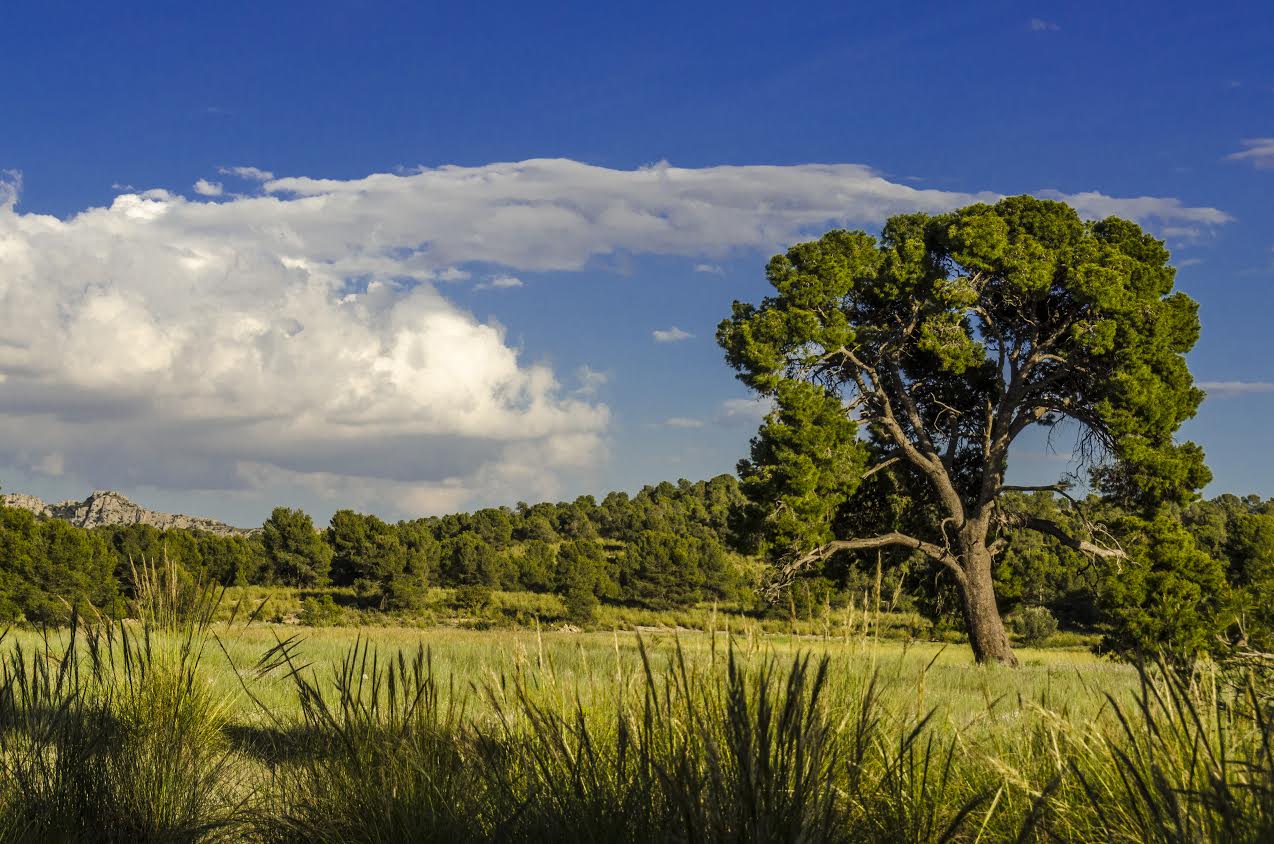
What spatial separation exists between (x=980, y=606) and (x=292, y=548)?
162 feet

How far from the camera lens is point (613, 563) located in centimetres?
6031

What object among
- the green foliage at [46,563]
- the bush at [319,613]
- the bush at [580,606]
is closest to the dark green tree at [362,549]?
the bush at [319,613]

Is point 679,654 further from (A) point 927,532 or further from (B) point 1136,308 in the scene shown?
(A) point 927,532

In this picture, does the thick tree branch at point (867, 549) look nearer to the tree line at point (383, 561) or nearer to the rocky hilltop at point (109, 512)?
the tree line at point (383, 561)

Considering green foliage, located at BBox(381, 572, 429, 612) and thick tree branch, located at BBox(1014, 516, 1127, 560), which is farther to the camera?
green foliage, located at BBox(381, 572, 429, 612)

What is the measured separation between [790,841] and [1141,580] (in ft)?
55.5

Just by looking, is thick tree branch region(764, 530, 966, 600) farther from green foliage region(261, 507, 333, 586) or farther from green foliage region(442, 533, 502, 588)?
green foliage region(261, 507, 333, 586)

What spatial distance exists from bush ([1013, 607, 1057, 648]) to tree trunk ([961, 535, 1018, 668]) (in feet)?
89.9

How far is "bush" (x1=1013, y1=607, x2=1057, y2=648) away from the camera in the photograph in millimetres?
43531

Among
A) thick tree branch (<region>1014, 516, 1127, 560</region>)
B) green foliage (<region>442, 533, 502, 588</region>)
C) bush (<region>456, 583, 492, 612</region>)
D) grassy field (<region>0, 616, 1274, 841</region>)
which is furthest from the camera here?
green foliage (<region>442, 533, 502, 588</region>)

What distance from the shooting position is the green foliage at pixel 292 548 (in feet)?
194

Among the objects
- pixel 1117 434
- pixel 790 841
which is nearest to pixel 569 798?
pixel 790 841

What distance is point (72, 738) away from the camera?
4266 millimetres

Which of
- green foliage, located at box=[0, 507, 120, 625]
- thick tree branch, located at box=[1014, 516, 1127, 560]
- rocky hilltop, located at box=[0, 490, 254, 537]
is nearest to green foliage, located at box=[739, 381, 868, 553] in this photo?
thick tree branch, located at box=[1014, 516, 1127, 560]
